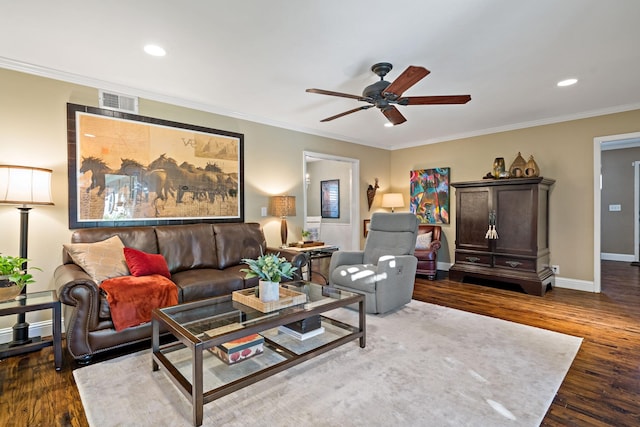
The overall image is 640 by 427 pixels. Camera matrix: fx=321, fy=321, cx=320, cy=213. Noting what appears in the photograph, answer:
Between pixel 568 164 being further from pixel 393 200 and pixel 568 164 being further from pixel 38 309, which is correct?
pixel 38 309

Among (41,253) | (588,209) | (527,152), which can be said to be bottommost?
(41,253)

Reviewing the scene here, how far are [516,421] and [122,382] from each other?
7.71 ft

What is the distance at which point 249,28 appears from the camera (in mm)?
2273

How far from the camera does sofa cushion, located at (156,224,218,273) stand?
10.8ft

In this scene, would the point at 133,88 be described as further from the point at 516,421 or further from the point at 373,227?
the point at 516,421

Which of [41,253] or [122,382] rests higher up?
[41,253]

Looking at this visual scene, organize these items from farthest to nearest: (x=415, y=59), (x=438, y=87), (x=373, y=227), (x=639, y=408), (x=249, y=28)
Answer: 1. (x=373, y=227)
2. (x=438, y=87)
3. (x=415, y=59)
4. (x=249, y=28)
5. (x=639, y=408)

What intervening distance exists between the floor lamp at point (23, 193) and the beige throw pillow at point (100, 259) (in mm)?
364

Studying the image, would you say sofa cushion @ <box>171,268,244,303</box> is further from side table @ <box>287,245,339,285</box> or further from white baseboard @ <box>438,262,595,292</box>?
white baseboard @ <box>438,262,595,292</box>

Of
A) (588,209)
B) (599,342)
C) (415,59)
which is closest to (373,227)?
(415,59)

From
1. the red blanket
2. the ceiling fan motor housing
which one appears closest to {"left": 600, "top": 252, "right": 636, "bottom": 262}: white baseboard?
the ceiling fan motor housing

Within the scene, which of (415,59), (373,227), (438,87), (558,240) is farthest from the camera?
(558,240)

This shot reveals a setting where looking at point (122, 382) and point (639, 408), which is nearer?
point (639, 408)

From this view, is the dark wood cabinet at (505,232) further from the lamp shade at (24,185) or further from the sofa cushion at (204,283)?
the lamp shade at (24,185)
